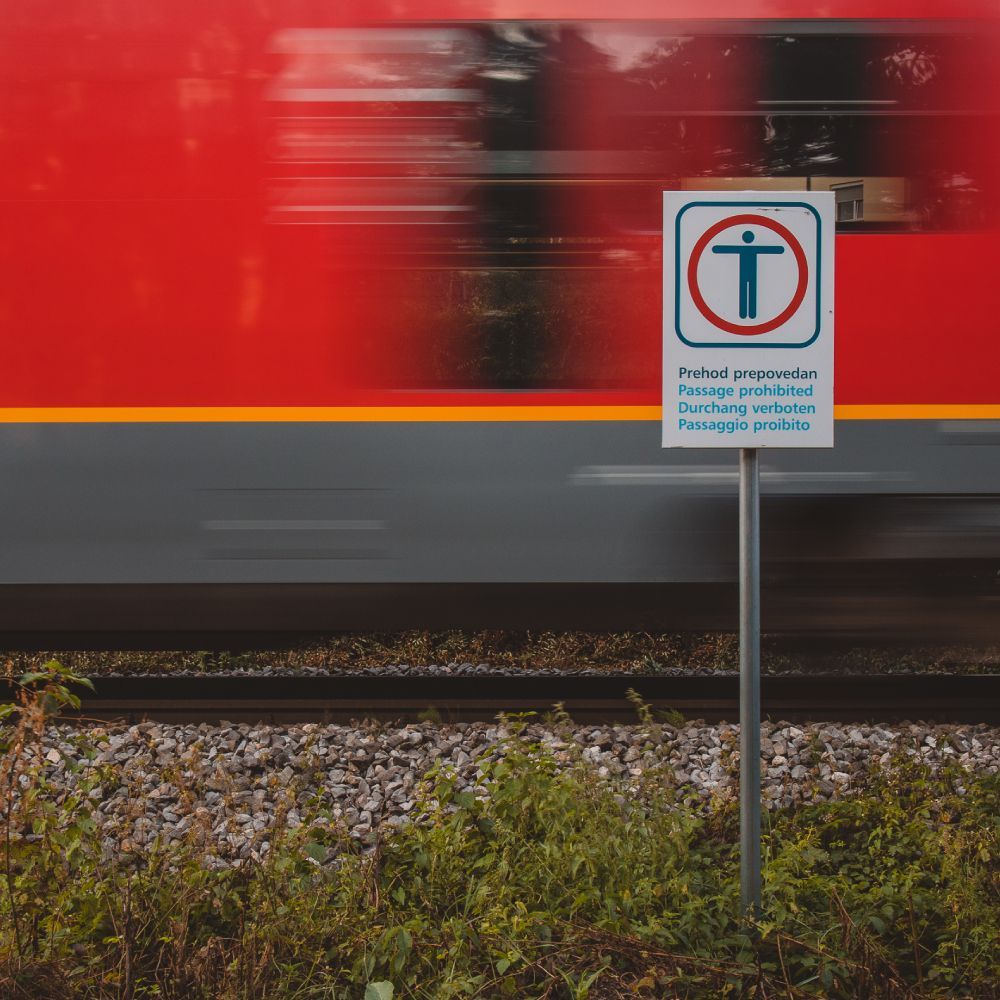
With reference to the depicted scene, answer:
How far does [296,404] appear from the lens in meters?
3.94

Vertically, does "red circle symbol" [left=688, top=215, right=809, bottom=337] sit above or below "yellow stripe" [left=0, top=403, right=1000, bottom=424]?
above

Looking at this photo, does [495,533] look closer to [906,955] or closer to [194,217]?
[194,217]

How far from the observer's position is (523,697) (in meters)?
4.94

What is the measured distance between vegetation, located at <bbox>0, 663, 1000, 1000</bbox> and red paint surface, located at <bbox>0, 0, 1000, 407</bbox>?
144cm

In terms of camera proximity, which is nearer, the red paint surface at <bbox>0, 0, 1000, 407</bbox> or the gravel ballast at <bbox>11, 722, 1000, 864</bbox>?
the gravel ballast at <bbox>11, 722, 1000, 864</bbox>

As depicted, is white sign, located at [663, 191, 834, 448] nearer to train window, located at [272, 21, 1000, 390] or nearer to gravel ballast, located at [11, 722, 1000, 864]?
gravel ballast, located at [11, 722, 1000, 864]

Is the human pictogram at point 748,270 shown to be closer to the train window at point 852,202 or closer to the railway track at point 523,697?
the train window at point 852,202

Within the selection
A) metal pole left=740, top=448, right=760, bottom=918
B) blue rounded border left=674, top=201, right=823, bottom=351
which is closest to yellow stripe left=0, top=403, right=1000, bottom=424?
metal pole left=740, top=448, right=760, bottom=918

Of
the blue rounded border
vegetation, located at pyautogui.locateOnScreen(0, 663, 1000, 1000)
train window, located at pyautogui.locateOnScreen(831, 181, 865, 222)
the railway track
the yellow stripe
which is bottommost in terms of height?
vegetation, located at pyautogui.locateOnScreen(0, 663, 1000, 1000)

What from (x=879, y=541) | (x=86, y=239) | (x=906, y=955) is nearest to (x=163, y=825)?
(x=86, y=239)

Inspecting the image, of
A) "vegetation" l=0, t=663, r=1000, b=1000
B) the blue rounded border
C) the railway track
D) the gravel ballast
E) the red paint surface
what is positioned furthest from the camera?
the railway track

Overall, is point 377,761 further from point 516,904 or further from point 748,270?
point 748,270

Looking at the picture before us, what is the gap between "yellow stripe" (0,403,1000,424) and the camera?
393 centimetres

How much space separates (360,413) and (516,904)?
6.31 feet
